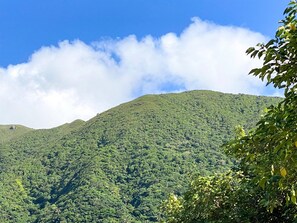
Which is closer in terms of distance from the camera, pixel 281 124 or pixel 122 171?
pixel 281 124

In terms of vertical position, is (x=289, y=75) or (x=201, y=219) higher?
(x=289, y=75)

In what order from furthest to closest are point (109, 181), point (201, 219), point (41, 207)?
1. point (41, 207)
2. point (109, 181)
3. point (201, 219)

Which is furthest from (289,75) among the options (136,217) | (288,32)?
(136,217)

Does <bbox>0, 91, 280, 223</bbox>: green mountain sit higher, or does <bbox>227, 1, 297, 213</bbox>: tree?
<bbox>0, 91, 280, 223</bbox>: green mountain

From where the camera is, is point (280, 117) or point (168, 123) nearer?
point (280, 117)

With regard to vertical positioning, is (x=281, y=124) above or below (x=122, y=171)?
below

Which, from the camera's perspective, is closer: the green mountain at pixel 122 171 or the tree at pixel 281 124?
the tree at pixel 281 124

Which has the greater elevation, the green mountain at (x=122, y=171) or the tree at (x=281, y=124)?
the green mountain at (x=122, y=171)

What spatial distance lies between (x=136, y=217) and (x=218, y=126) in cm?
6865

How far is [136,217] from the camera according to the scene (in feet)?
447

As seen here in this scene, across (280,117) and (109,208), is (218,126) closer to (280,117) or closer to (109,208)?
(109,208)

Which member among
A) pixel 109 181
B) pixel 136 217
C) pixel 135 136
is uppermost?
pixel 135 136

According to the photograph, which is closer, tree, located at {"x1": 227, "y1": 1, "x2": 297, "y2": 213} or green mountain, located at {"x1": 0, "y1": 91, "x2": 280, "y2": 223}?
tree, located at {"x1": 227, "y1": 1, "x2": 297, "y2": 213}

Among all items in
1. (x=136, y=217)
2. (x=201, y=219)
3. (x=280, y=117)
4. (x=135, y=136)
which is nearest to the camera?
(x=280, y=117)
